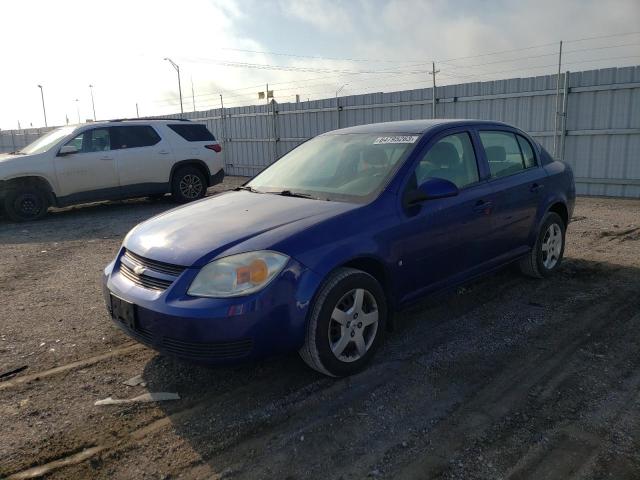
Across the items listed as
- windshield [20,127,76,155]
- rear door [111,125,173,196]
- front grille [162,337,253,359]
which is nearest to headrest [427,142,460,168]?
front grille [162,337,253,359]

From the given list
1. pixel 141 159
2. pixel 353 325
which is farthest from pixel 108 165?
pixel 353 325

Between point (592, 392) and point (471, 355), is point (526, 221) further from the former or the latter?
point (592, 392)

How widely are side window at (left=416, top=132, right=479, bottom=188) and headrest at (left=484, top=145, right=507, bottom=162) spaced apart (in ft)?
→ 0.76

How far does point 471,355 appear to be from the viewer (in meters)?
3.67

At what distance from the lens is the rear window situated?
11.3m

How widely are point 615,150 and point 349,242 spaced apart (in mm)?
9573

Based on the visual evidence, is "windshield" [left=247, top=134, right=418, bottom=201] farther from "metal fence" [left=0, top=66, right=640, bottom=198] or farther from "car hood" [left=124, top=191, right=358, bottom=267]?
"metal fence" [left=0, top=66, right=640, bottom=198]

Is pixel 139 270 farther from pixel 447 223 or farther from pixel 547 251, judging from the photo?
pixel 547 251

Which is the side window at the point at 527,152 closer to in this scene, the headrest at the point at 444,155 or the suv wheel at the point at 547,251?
the suv wheel at the point at 547,251

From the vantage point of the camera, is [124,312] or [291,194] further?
[291,194]

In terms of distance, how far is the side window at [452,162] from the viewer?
3940 mm

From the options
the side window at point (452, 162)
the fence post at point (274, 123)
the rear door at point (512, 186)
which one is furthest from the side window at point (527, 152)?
the fence post at point (274, 123)

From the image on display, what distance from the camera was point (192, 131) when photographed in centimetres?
1153

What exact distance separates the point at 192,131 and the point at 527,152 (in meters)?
8.17
